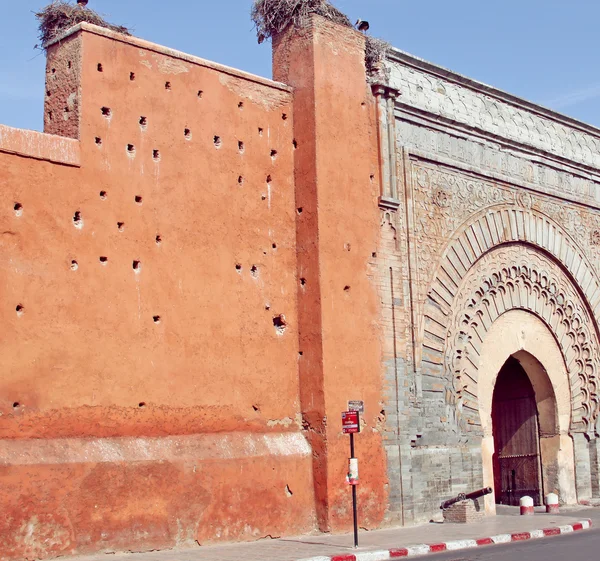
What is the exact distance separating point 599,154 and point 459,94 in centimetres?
390

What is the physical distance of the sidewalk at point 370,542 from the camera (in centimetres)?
839

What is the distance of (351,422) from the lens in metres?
9.48

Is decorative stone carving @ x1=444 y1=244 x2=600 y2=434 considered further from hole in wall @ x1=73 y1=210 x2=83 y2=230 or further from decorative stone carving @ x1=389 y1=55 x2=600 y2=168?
hole in wall @ x1=73 y1=210 x2=83 y2=230

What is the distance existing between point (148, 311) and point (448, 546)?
3.64 metres

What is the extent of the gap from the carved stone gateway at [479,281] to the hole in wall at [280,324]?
1.39 meters

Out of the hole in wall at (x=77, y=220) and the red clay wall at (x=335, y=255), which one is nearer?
the hole in wall at (x=77, y=220)

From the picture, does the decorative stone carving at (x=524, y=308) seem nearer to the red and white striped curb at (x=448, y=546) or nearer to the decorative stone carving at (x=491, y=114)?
the decorative stone carving at (x=491, y=114)

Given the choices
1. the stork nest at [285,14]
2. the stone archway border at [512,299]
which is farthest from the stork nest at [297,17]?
the stone archway border at [512,299]

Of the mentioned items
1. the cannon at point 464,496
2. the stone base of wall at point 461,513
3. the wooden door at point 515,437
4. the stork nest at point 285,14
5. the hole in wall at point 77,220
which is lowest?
the stone base of wall at point 461,513

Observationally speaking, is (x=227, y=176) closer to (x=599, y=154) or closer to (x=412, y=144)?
(x=412, y=144)

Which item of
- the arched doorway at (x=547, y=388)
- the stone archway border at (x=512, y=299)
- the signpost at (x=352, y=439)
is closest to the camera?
the signpost at (x=352, y=439)

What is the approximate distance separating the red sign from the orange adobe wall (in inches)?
35.0

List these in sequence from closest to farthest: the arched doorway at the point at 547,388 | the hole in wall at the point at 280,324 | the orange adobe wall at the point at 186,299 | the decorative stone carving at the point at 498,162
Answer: the orange adobe wall at the point at 186,299 < the hole in wall at the point at 280,324 < the decorative stone carving at the point at 498,162 < the arched doorway at the point at 547,388

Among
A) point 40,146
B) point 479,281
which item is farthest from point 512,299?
point 40,146
